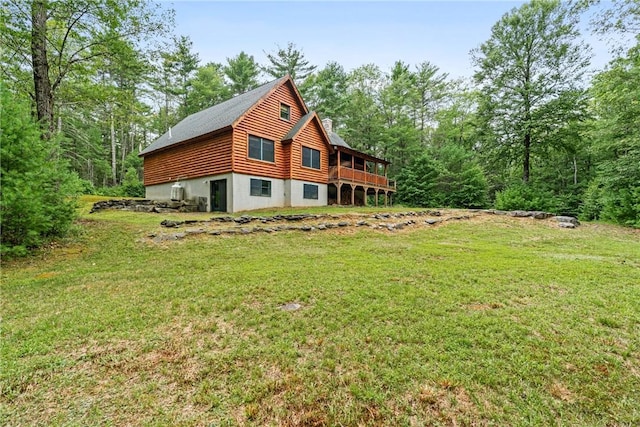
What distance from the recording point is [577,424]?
1893mm

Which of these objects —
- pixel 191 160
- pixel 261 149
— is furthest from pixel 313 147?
pixel 191 160

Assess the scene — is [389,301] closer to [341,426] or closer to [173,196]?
[341,426]

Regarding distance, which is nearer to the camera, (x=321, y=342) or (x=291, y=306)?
(x=321, y=342)

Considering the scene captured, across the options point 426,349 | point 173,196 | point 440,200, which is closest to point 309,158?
point 173,196

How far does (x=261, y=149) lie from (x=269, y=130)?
52.9 inches

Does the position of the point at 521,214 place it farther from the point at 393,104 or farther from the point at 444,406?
the point at 393,104

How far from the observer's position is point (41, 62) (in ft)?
27.5

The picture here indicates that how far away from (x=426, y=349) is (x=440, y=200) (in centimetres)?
2370

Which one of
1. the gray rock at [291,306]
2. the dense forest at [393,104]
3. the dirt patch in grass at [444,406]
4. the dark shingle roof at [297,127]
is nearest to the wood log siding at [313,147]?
the dark shingle roof at [297,127]

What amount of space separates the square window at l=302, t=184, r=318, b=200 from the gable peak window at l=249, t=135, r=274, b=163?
112 inches

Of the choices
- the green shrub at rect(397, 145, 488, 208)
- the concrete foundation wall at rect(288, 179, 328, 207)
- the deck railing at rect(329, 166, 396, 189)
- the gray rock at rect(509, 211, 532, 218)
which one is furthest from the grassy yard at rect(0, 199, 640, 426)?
the green shrub at rect(397, 145, 488, 208)

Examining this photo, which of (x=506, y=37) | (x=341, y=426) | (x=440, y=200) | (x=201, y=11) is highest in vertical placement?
(x=506, y=37)

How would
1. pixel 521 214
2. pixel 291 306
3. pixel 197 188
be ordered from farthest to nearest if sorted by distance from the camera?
pixel 197 188, pixel 521 214, pixel 291 306

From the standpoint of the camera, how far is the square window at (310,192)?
17411 millimetres
